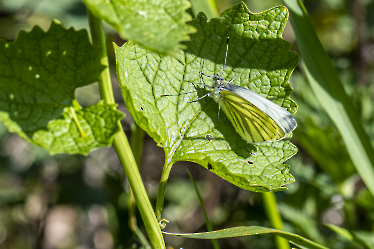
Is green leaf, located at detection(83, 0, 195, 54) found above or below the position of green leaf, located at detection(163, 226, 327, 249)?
above

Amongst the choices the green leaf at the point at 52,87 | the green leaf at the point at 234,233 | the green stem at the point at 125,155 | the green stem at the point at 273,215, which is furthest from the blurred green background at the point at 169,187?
the green leaf at the point at 52,87

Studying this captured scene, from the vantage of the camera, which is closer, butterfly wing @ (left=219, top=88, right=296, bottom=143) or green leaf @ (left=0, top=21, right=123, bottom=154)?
green leaf @ (left=0, top=21, right=123, bottom=154)

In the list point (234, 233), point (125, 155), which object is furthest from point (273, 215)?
point (125, 155)

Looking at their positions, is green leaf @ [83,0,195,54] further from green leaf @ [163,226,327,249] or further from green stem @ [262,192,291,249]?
green stem @ [262,192,291,249]

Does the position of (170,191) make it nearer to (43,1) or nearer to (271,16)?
(43,1)

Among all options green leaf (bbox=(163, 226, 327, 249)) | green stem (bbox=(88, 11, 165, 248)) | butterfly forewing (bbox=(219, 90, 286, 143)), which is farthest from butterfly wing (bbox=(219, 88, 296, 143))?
green stem (bbox=(88, 11, 165, 248))

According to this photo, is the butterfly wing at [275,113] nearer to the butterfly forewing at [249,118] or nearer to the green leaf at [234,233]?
the butterfly forewing at [249,118]
